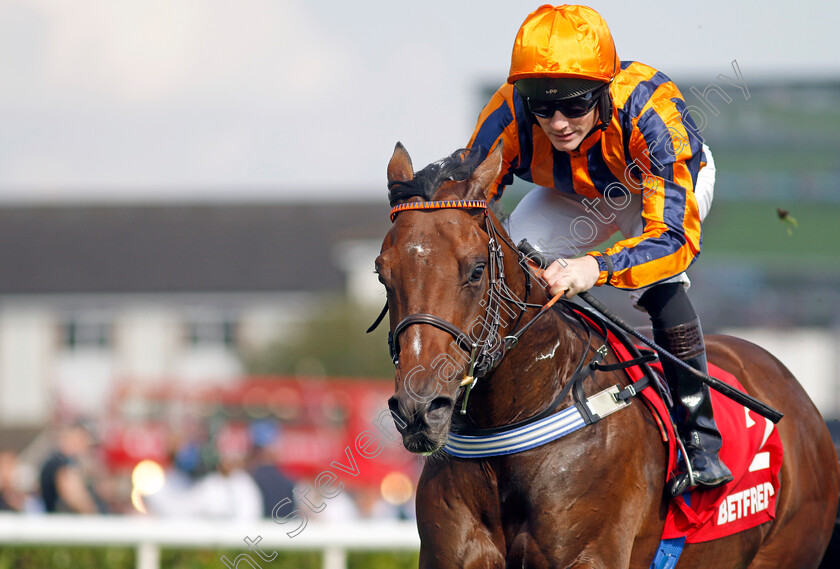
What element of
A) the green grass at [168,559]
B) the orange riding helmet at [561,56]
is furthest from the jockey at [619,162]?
the green grass at [168,559]

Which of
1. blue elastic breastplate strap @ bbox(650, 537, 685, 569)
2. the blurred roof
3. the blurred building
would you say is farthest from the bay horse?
the blurred roof

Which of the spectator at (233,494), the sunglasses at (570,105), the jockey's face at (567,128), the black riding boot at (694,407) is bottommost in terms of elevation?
the spectator at (233,494)

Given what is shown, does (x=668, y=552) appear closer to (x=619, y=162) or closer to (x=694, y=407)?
(x=694, y=407)

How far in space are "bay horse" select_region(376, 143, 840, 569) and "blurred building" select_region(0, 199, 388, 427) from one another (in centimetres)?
2870

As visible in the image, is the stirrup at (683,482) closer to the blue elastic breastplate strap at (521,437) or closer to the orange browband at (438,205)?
the blue elastic breastplate strap at (521,437)

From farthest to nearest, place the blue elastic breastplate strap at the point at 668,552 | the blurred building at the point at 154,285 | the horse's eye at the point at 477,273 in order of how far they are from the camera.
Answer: the blurred building at the point at 154,285 → the blue elastic breastplate strap at the point at 668,552 → the horse's eye at the point at 477,273

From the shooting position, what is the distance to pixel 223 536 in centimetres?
615

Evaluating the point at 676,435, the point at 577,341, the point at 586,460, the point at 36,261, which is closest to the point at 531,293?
the point at 577,341

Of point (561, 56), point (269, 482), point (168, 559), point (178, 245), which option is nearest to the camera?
point (561, 56)

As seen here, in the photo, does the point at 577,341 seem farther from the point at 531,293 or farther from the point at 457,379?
the point at 457,379

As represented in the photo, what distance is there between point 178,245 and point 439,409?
42432 mm

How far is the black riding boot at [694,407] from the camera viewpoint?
3.34m

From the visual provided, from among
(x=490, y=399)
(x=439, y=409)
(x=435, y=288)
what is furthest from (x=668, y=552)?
(x=435, y=288)

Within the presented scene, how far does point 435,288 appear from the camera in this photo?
8.74 ft
